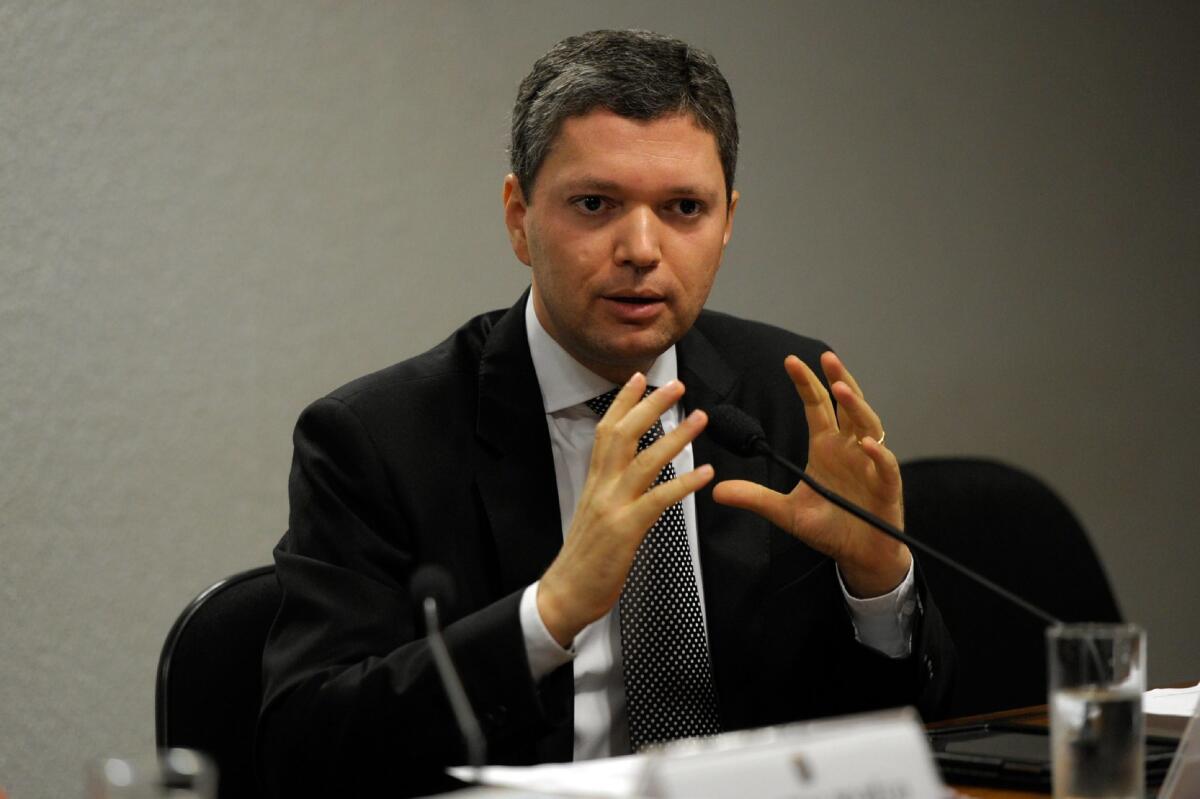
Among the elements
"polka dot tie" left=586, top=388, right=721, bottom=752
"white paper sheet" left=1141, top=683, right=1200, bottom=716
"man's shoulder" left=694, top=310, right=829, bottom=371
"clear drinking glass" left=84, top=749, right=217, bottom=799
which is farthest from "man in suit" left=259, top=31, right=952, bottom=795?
"clear drinking glass" left=84, top=749, right=217, bottom=799

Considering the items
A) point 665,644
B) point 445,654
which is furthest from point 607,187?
point 445,654

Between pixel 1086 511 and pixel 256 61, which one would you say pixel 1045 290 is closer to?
pixel 1086 511

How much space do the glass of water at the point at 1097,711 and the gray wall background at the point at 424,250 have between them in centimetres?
181

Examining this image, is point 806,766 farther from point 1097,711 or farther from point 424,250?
point 424,250

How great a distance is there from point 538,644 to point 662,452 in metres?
0.26

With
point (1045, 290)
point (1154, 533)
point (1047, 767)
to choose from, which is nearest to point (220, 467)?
point (1047, 767)

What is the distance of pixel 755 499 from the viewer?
1.81 meters

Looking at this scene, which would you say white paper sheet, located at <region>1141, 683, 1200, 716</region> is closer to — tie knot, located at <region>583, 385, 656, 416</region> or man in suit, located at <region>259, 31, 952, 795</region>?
man in suit, located at <region>259, 31, 952, 795</region>

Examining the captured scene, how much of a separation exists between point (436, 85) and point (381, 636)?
1.38 m

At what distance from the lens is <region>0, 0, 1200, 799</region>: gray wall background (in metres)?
2.46

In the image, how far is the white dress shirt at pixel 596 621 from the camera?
1693 millimetres

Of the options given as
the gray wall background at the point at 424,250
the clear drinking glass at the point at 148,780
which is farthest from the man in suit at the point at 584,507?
the clear drinking glass at the point at 148,780

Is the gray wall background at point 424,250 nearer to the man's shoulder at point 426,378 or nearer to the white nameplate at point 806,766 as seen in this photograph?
the man's shoulder at point 426,378

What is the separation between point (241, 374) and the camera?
8.61ft
